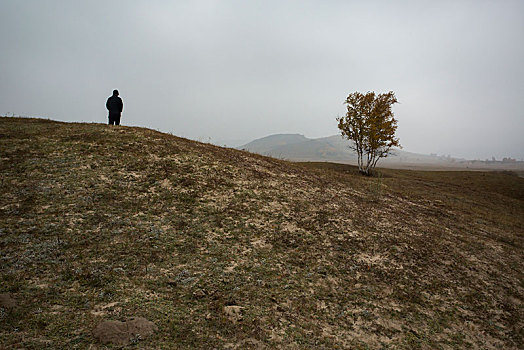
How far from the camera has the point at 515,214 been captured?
54.8 feet

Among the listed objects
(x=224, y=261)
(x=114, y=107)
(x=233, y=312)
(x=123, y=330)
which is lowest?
(x=233, y=312)

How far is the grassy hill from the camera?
4566mm

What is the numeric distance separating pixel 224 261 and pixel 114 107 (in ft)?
47.0

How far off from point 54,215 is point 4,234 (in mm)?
1157

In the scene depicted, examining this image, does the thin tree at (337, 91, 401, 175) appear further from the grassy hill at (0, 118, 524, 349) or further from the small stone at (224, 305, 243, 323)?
the small stone at (224, 305, 243, 323)

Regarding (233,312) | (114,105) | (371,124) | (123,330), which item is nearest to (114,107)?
(114,105)

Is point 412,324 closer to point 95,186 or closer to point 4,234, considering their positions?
point 4,234

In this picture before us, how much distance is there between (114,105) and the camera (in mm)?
16016

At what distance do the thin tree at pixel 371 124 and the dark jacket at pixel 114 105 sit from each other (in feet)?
79.5

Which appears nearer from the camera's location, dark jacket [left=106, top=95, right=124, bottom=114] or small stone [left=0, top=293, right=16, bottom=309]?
small stone [left=0, top=293, right=16, bottom=309]

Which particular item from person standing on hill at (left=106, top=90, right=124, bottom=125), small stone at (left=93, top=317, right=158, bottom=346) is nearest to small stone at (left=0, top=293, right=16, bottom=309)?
small stone at (left=93, top=317, right=158, bottom=346)

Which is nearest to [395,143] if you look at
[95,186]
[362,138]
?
[362,138]

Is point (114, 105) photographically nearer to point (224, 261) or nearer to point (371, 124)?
point (224, 261)

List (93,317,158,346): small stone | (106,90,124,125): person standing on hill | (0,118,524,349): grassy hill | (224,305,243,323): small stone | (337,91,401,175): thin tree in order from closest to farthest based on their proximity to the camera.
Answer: (93,317,158,346): small stone < (0,118,524,349): grassy hill < (224,305,243,323): small stone < (106,90,124,125): person standing on hill < (337,91,401,175): thin tree
